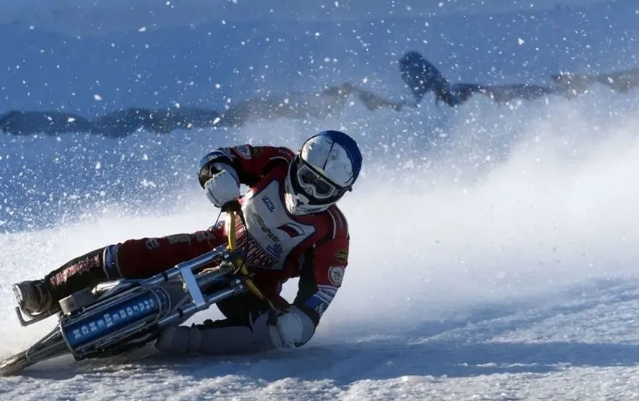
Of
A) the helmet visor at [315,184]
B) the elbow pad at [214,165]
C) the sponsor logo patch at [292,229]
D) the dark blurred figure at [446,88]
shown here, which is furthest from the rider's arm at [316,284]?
the dark blurred figure at [446,88]

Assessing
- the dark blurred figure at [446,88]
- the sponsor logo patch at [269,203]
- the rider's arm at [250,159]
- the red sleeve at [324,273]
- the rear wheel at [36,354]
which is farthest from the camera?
the dark blurred figure at [446,88]

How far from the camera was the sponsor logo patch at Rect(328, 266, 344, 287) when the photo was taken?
15.2 feet

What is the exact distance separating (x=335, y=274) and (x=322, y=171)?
541mm

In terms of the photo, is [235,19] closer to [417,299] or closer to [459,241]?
[459,241]

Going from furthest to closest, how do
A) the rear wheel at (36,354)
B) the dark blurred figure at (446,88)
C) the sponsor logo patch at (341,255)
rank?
the dark blurred figure at (446,88), the sponsor logo patch at (341,255), the rear wheel at (36,354)

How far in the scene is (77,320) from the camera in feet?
13.4

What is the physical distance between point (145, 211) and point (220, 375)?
673 centimetres

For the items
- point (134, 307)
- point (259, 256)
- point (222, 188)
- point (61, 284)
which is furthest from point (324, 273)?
point (61, 284)

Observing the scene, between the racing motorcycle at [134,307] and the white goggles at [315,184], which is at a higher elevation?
the white goggles at [315,184]

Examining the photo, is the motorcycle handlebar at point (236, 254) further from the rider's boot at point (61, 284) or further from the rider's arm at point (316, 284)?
the rider's boot at point (61, 284)

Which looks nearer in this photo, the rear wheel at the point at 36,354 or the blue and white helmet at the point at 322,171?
the rear wheel at the point at 36,354

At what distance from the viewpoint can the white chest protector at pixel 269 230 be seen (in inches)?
187

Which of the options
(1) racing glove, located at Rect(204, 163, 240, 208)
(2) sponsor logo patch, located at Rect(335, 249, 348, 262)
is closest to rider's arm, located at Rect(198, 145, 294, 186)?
(1) racing glove, located at Rect(204, 163, 240, 208)

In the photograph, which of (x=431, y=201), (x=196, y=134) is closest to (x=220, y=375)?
(x=431, y=201)
